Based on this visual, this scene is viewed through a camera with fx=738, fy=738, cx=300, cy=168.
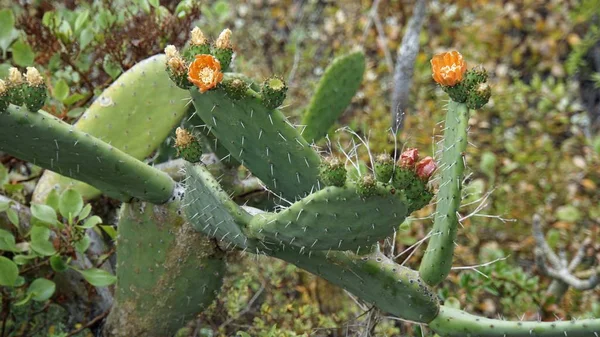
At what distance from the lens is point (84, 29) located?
7.48ft

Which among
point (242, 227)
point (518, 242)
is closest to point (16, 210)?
point (242, 227)

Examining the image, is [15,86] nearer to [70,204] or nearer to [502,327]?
[70,204]

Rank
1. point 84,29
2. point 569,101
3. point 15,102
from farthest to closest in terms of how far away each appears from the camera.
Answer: point 569,101 → point 84,29 → point 15,102

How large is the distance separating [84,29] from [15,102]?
3.13 feet

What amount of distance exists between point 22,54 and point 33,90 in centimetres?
79

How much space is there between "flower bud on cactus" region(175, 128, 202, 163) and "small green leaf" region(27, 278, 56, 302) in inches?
21.5

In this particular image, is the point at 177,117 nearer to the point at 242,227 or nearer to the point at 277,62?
the point at 242,227

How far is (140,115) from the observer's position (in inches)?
77.3

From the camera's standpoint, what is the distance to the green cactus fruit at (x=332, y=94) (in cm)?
220

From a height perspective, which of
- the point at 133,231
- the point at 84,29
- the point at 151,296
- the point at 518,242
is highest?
the point at 84,29

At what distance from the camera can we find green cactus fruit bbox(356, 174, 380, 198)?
3.96 ft

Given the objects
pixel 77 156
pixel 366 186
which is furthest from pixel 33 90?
pixel 366 186

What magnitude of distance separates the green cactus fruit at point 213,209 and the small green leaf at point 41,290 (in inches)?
17.1

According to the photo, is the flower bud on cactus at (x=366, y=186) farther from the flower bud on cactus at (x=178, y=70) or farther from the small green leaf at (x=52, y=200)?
the small green leaf at (x=52, y=200)
